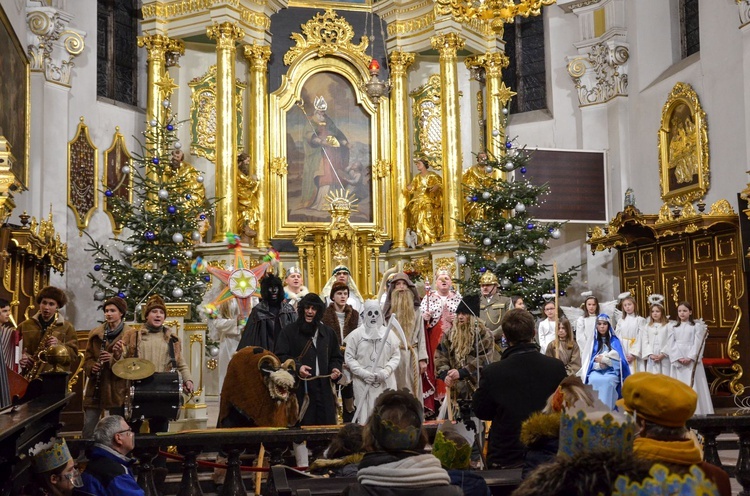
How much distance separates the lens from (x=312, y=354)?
8.14m

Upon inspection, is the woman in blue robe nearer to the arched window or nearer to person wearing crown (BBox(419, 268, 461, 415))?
person wearing crown (BBox(419, 268, 461, 415))

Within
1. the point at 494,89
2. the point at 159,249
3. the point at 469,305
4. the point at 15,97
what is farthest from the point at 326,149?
the point at 469,305

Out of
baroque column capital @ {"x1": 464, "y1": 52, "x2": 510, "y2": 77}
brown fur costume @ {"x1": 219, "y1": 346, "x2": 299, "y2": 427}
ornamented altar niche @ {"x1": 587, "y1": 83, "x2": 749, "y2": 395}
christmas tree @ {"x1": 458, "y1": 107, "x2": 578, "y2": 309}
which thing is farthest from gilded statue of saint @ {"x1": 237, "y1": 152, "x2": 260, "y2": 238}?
brown fur costume @ {"x1": 219, "y1": 346, "x2": 299, "y2": 427}

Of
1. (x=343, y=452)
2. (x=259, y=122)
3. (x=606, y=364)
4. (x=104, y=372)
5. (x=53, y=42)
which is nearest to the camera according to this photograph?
(x=343, y=452)

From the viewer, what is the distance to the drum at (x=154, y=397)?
6.62 m

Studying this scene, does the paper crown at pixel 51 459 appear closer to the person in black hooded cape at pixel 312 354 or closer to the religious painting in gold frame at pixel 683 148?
the person in black hooded cape at pixel 312 354

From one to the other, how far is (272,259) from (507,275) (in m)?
4.15

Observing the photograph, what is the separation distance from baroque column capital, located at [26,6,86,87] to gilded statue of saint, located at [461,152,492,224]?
7.55 m

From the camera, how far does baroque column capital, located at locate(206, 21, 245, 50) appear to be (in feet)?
55.8

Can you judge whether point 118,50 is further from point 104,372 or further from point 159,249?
point 104,372

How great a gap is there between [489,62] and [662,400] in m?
16.5

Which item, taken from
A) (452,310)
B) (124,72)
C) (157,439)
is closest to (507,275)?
(452,310)

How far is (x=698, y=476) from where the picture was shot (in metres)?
2.77

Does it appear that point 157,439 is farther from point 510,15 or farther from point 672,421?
point 510,15
